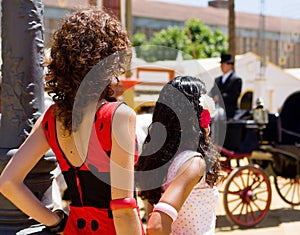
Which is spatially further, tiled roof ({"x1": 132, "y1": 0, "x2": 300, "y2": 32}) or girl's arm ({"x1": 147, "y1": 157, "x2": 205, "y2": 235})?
tiled roof ({"x1": 132, "y1": 0, "x2": 300, "y2": 32})

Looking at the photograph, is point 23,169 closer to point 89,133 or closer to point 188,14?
point 89,133

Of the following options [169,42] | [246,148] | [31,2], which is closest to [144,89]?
[246,148]

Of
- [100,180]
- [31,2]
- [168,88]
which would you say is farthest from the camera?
[31,2]

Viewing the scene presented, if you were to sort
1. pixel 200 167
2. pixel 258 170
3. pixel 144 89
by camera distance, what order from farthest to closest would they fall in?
pixel 144 89 → pixel 258 170 → pixel 200 167

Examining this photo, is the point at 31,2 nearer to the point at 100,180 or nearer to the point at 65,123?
the point at 65,123

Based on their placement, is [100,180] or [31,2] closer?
[100,180]

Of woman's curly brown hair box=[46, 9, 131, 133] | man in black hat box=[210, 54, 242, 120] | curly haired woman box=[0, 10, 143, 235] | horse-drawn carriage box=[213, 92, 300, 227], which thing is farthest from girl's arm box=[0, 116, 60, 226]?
man in black hat box=[210, 54, 242, 120]

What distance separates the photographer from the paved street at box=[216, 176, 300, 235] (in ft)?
21.6

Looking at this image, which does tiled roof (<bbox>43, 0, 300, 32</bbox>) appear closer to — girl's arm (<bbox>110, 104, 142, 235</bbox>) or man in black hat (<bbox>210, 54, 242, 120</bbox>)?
man in black hat (<bbox>210, 54, 242, 120</bbox>)

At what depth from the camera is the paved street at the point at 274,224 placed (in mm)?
6574

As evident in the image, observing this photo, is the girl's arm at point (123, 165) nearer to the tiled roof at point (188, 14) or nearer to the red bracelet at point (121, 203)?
the red bracelet at point (121, 203)

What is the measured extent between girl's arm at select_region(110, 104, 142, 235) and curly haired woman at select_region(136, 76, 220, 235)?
0.94ft

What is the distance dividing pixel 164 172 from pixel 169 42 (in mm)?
39322

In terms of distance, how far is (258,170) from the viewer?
6.77 metres
